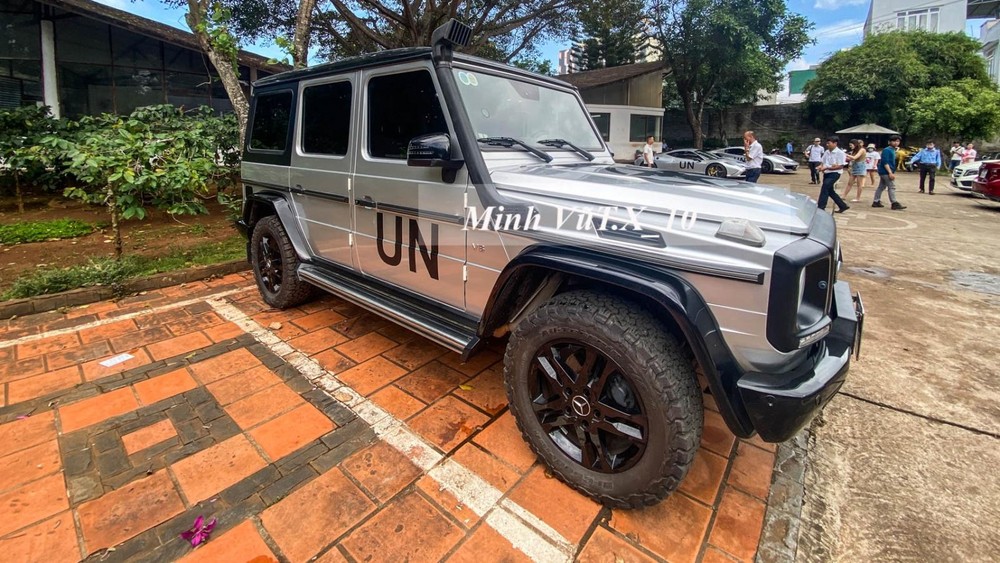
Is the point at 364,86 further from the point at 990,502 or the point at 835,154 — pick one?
the point at 835,154

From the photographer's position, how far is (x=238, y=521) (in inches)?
74.7

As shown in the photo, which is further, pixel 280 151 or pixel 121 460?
pixel 280 151

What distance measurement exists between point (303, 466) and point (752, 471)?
214cm

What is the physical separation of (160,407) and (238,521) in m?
1.18

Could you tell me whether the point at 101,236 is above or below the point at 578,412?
above

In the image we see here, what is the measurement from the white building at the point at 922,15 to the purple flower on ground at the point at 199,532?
4623 cm

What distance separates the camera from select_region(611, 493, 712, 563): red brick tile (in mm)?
1827

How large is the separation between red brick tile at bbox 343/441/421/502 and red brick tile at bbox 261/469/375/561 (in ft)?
0.18

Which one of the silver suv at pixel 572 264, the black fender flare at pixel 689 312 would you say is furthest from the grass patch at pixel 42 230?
the black fender flare at pixel 689 312

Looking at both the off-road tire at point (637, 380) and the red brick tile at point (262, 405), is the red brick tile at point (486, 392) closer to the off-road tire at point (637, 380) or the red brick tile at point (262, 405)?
the off-road tire at point (637, 380)

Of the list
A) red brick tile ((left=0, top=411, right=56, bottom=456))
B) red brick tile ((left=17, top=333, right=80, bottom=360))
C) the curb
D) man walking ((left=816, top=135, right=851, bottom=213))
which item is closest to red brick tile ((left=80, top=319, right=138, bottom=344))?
red brick tile ((left=17, top=333, right=80, bottom=360))

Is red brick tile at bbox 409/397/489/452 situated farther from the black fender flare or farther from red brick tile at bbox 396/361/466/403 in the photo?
the black fender flare

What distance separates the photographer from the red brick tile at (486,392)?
273 cm

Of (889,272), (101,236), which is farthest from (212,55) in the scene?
(889,272)
